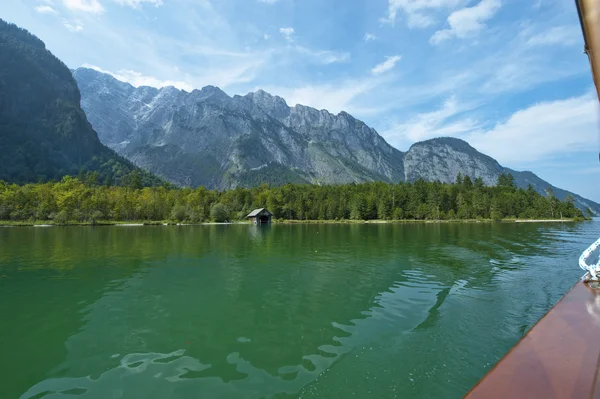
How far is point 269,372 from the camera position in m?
8.19

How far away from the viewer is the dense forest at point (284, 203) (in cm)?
11119

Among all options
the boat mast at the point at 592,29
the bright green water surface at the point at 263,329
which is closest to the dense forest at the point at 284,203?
the bright green water surface at the point at 263,329

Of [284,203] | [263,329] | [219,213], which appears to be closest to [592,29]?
[263,329]

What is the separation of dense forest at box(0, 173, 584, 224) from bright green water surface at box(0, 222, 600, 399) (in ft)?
356

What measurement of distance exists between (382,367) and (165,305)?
10.1 m

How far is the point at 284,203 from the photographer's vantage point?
489ft

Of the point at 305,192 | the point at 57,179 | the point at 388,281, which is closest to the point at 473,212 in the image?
the point at 305,192

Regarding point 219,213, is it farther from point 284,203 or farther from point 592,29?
point 592,29

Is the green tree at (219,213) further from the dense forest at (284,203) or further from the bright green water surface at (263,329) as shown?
the bright green water surface at (263,329)

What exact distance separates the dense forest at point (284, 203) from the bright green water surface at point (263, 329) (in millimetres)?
108437

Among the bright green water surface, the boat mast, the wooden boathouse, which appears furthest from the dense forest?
the boat mast

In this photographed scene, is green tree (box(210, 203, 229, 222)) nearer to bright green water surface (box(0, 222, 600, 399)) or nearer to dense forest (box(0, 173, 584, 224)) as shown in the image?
dense forest (box(0, 173, 584, 224))

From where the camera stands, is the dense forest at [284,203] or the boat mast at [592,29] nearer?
the boat mast at [592,29]

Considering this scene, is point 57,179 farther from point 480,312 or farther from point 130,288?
point 480,312
